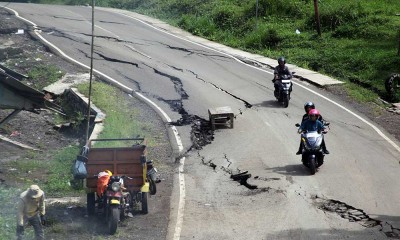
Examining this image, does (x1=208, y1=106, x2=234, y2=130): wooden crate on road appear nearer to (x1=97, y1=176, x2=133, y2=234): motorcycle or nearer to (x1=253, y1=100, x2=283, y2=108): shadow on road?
(x1=253, y1=100, x2=283, y2=108): shadow on road

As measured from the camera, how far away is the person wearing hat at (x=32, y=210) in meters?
12.6

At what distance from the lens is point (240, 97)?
1013 inches

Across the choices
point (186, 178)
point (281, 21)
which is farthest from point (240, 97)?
point (281, 21)

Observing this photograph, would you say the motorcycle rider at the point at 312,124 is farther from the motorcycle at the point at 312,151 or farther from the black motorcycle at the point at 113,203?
the black motorcycle at the point at 113,203

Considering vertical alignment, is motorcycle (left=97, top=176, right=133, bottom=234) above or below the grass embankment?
above

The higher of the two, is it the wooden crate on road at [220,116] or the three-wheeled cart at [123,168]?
the three-wheeled cart at [123,168]

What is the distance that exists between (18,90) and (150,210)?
3884 millimetres

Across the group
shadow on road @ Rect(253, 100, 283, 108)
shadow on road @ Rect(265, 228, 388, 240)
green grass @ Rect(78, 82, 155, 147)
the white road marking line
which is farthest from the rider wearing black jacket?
shadow on road @ Rect(265, 228, 388, 240)

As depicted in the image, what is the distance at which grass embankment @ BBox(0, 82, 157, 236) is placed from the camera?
15252 mm

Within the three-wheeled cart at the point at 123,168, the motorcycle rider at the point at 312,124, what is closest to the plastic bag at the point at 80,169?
the three-wheeled cart at the point at 123,168

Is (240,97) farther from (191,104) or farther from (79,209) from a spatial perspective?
(79,209)

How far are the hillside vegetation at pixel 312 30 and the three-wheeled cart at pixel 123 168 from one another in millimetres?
14082

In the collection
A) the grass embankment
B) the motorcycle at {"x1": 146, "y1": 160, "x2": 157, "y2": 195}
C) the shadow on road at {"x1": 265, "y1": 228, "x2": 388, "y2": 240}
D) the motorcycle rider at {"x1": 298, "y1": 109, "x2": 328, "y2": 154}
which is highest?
the motorcycle rider at {"x1": 298, "y1": 109, "x2": 328, "y2": 154}

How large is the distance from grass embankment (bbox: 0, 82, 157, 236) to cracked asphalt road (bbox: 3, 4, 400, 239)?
4.54 ft
